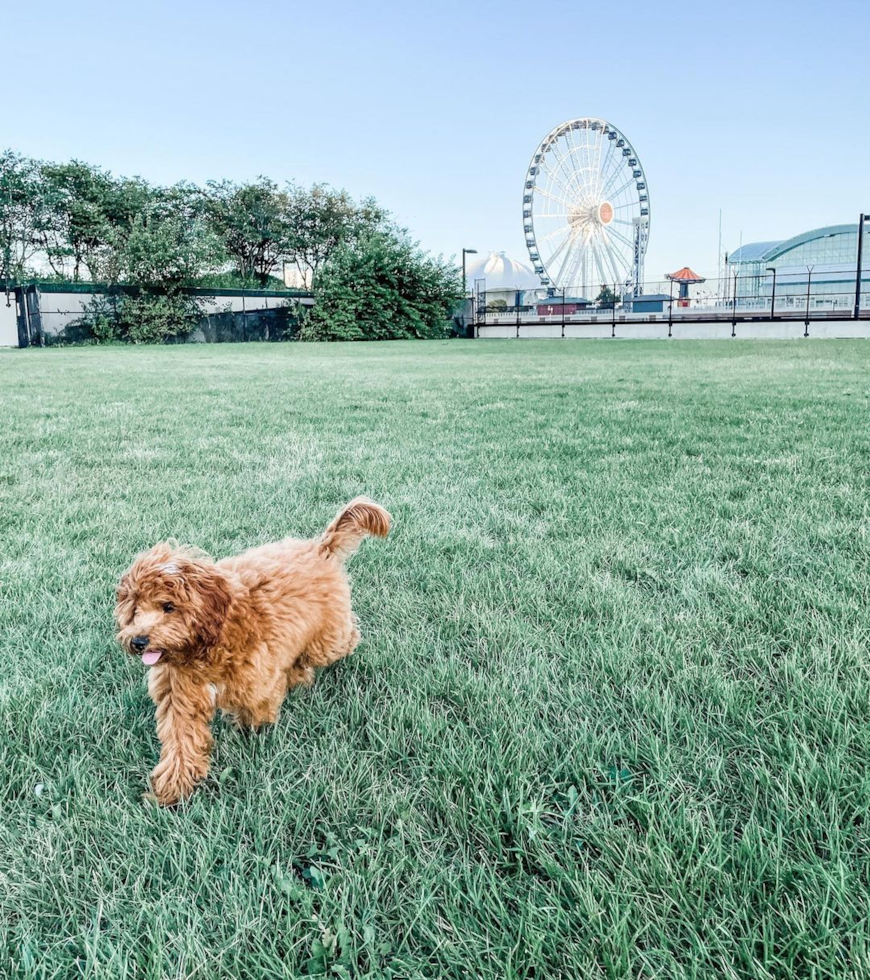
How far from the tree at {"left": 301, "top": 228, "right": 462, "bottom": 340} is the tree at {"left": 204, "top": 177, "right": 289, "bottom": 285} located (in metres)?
16.7

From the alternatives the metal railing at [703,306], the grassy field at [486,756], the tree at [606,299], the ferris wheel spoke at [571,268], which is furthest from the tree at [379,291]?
the grassy field at [486,756]

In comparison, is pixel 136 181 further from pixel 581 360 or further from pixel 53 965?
pixel 53 965

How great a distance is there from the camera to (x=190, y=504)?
127 inches

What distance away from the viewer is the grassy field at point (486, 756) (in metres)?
0.95

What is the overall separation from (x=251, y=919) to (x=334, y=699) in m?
0.65

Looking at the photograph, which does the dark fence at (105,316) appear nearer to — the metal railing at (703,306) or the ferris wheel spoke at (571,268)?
the metal railing at (703,306)

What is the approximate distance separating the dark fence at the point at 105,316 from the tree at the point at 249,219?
51.5 ft

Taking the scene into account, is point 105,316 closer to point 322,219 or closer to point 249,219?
point 249,219

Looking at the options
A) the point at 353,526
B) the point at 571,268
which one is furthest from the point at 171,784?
the point at 571,268

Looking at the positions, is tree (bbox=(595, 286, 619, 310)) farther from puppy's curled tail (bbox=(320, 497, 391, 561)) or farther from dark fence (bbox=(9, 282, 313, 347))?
puppy's curled tail (bbox=(320, 497, 391, 561))

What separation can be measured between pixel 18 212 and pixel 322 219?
58.6 feet

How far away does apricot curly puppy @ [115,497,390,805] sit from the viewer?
1.28 meters

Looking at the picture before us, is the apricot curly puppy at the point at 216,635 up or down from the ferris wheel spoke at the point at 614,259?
down

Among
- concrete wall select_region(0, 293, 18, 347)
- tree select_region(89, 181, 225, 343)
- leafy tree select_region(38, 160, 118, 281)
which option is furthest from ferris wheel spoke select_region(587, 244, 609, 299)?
concrete wall select_region(0, 293, 18, 347)
